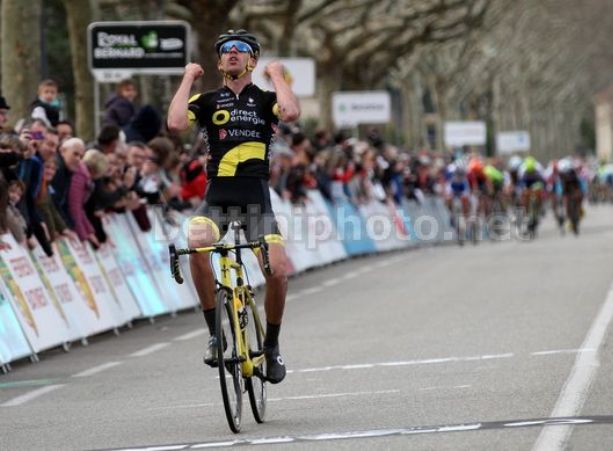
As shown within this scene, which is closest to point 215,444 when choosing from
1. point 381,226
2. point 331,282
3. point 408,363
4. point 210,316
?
point 210,316

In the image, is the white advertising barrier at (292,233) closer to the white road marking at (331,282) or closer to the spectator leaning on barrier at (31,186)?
the white road marking at (331,282)

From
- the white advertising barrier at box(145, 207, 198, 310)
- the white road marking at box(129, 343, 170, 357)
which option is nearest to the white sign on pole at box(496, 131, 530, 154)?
the white advertising barrier at box(145, 207, 198, 310)

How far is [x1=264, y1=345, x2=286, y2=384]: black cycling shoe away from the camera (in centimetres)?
1094

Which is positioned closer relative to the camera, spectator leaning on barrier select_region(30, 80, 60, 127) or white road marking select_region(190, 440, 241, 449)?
white road marking select_region(190, 440, 241, 449)

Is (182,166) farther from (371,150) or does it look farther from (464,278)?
(371,150)

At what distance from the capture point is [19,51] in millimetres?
25297

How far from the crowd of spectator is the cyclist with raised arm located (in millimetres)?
4894

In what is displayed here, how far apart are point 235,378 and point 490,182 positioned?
36.6 metres

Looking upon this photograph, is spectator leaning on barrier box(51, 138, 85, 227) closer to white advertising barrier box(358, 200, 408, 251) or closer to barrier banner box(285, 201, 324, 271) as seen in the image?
barrier banner box(285, 201, 324, 271)

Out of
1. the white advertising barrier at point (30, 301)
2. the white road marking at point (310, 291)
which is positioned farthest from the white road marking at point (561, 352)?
the white road marking at point (310, 291)

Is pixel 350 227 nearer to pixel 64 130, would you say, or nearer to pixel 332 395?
pixel 64 130

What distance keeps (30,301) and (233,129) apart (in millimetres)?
5573

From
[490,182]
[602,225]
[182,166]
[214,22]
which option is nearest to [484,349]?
[182,166]

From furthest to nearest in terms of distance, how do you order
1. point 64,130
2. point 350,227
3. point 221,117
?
point 350,227, point 64,130, point 221,117
